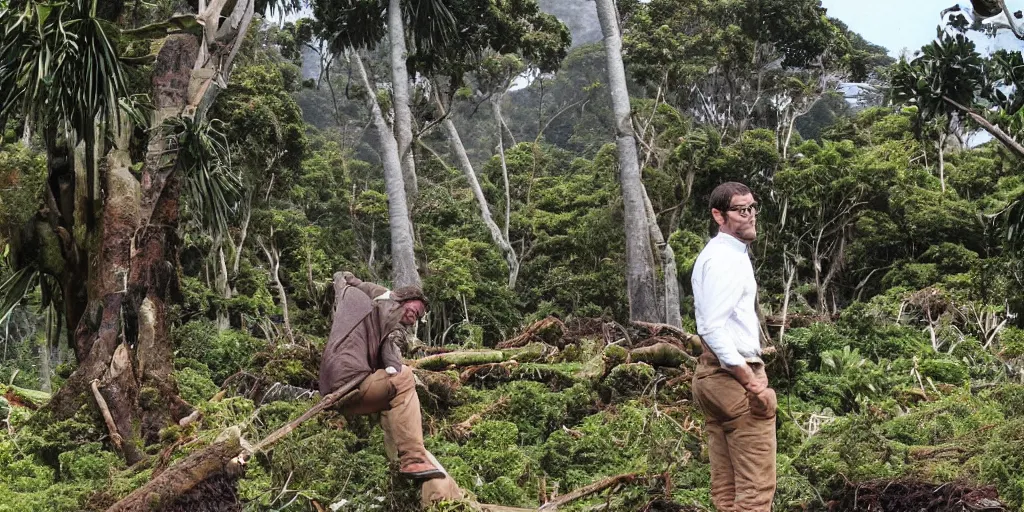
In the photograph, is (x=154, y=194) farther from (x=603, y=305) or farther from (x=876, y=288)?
(x=876, y=288)

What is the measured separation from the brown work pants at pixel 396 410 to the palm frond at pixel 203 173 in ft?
9.75

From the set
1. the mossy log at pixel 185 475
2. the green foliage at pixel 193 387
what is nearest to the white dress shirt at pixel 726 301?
the mossy log at pixel 185 475

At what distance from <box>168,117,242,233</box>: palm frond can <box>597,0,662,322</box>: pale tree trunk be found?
6.54m

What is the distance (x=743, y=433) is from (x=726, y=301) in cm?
60

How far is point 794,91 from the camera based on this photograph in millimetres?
23734

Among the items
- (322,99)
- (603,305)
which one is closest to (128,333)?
(603,305)

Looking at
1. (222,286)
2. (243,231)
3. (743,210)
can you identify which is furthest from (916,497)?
(243,231)

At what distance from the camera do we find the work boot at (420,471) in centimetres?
499

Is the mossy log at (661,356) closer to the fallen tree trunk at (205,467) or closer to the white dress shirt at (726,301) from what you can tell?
the fallen tree trunk at (205,467)

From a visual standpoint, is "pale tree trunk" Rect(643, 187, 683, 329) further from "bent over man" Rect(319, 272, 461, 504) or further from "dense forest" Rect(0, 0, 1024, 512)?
"bent over man" Rect(319, 272, 461, 504)

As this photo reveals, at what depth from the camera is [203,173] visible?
725cm

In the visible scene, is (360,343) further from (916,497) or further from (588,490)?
(916,497)

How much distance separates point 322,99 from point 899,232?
34.1 m

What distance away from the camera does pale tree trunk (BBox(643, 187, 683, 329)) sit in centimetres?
1294
